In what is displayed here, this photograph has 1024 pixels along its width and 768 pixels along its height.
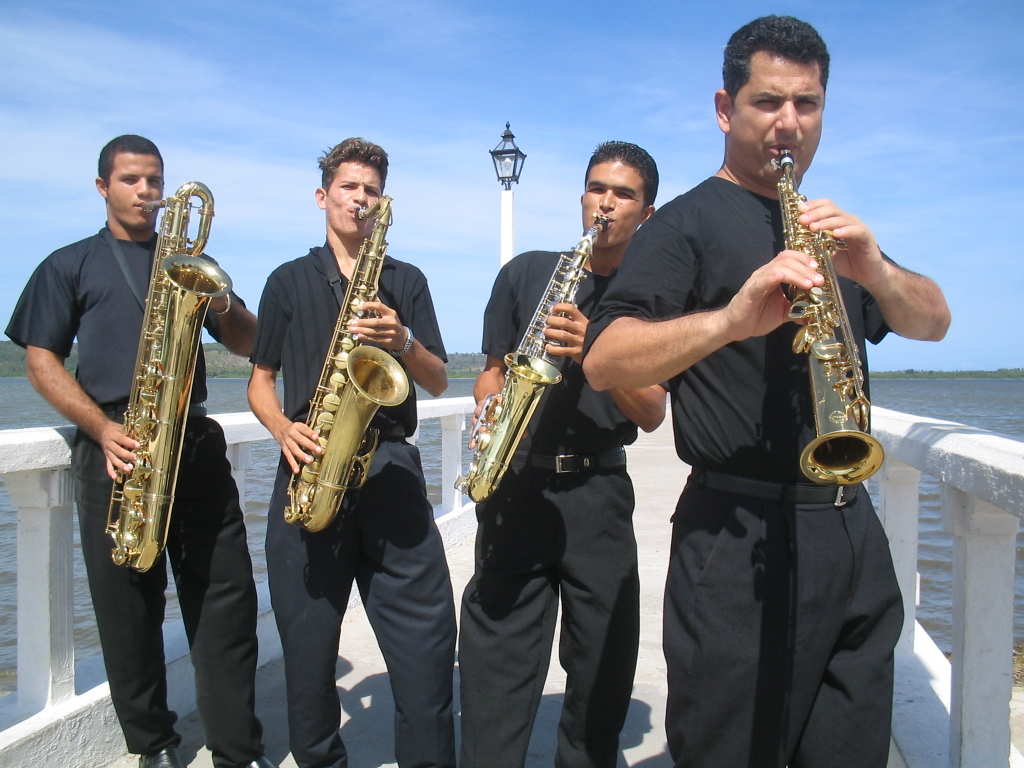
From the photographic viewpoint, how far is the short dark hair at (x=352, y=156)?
299 centimetres

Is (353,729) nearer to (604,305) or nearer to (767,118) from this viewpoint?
(604,305)

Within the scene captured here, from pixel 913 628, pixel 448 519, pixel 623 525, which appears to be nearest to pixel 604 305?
pixel 623 525

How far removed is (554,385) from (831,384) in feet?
3.97

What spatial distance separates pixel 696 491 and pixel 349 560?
1354 mm

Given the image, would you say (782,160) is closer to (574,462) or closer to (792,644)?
(792,644)

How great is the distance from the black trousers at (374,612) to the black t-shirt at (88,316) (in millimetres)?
738

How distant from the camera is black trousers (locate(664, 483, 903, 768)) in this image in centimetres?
180

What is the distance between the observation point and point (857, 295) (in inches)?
79.4

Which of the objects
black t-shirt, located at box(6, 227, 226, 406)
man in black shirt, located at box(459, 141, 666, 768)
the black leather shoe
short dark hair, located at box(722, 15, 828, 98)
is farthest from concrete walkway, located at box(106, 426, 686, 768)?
short dark hair, located at box(722, 15, 828, 98)

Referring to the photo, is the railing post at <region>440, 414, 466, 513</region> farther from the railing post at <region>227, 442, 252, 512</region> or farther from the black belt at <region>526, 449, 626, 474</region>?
the black belt at <region>526, 449, 626, 474</region>

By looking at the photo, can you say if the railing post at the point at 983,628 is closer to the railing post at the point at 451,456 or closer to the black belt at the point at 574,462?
the black belt at the point at 574,462

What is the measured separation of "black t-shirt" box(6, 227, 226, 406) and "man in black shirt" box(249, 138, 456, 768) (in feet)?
1.46

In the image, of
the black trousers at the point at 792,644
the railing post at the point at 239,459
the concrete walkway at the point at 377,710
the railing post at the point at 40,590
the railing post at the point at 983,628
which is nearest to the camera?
the black trousers at the point at 792,644

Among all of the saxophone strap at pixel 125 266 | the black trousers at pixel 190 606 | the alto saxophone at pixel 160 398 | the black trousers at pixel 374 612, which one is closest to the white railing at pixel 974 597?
the black trousers at pixel 374 612
